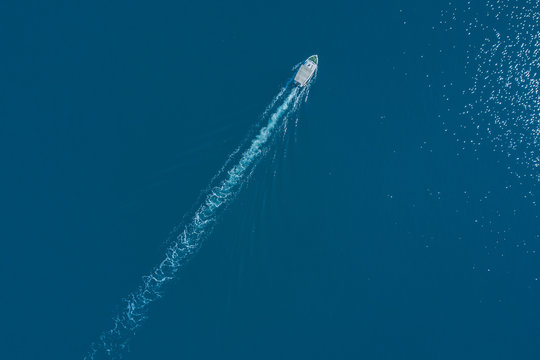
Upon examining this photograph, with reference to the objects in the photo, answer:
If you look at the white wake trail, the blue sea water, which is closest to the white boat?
the blue sea water

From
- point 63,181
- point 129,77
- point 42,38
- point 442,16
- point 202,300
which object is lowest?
point 202,300

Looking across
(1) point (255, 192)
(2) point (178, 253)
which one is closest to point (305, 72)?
(1) point (255, 192)

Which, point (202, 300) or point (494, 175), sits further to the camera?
point (494, 175)

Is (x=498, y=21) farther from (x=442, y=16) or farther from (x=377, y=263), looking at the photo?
A: (x=377, y=263)

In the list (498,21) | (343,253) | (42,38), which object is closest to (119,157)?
(42,38)

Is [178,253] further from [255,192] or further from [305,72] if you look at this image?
[305,72]

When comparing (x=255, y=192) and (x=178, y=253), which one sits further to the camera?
(x=255, y=192)

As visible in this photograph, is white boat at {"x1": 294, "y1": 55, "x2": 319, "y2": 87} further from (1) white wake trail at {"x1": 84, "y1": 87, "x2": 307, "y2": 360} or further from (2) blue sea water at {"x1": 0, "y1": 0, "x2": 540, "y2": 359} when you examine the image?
(1) white wake trail at {"x1": 84, "y1": 87, "x2": 307, "y2": 360}

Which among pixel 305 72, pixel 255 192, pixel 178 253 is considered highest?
pixel 305 72
